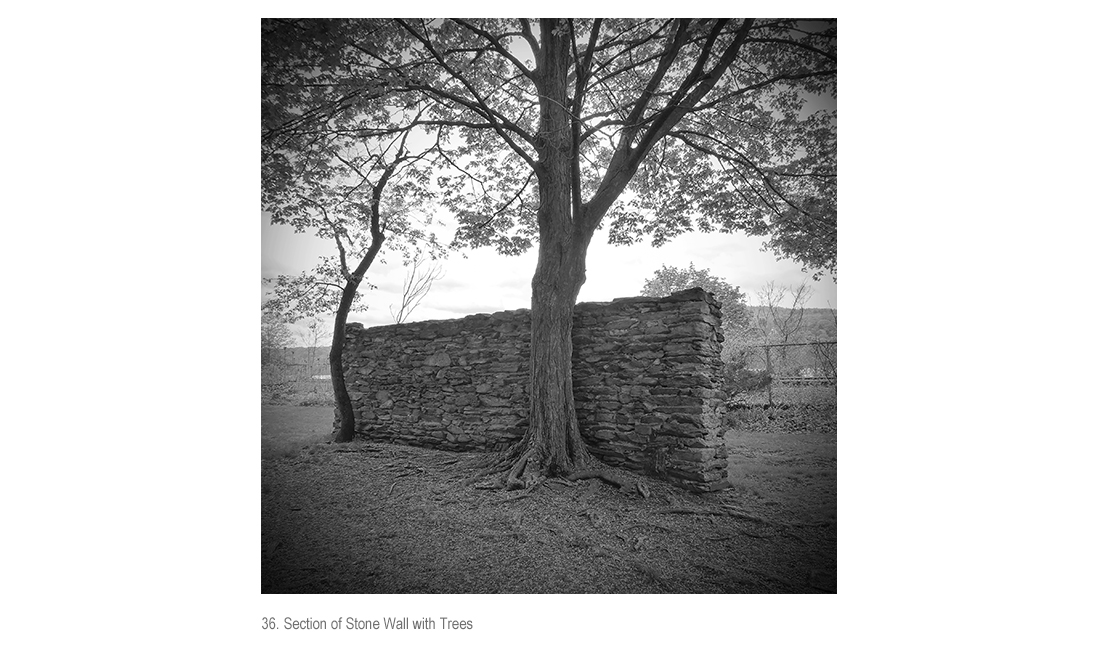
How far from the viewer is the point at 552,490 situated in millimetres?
3764

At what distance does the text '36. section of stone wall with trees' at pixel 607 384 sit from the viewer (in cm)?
409

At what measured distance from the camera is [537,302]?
441cm

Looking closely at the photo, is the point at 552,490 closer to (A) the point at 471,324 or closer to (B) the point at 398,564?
(B) the point at 398,564

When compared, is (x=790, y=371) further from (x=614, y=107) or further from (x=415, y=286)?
(x=415, y=286)

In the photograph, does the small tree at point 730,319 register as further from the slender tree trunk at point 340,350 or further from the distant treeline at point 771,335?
the slender tree trunk at point 340,350

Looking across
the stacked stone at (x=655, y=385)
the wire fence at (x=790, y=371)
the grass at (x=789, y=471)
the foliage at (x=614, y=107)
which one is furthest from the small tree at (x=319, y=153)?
the wire fence at (x=790, y=371)

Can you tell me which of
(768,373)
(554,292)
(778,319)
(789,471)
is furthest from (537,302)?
(768,373)

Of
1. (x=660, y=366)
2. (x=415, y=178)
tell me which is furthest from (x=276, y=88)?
(x=660, y=366)

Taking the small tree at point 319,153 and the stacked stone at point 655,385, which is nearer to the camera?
the small tree at point 319,153

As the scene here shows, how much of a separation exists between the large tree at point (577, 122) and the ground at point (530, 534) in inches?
27.9

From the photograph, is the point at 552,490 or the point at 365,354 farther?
the point at 365,354
